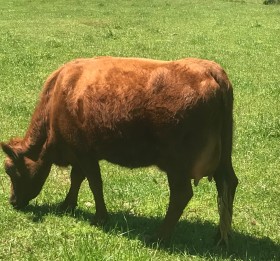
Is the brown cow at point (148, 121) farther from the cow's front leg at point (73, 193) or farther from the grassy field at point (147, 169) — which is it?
the grassy field at point (147, 169)

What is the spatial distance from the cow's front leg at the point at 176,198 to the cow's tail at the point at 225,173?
372 millimetres

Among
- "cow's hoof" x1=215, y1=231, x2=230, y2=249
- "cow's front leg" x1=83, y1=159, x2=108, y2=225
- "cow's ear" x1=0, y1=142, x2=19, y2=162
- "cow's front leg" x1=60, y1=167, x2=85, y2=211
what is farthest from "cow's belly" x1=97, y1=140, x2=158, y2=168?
"cow's ear" x1=0, y1=142, x2=19, y2=162

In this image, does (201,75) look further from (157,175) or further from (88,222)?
(157,175)

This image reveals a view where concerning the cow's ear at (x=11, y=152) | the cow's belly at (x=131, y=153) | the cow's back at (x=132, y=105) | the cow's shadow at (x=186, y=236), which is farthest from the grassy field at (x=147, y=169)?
the cow's back at (x=132, y=105)

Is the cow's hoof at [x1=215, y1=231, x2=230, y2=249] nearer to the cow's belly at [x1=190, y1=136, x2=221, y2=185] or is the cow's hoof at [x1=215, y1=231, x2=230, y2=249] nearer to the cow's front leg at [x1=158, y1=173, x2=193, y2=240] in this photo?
the cow's front leg at [x1=158, y1=173, x2=193, y2=240]

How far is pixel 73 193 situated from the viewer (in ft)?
22.1

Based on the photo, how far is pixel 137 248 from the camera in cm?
549

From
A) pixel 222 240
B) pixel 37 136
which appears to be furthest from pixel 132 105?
pixel 222 240

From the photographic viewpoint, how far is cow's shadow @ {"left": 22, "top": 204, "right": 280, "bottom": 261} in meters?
5.70

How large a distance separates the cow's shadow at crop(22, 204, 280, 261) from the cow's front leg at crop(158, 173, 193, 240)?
0.55 ft

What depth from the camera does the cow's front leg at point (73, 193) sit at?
6.72 meters

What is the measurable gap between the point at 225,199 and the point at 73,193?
188 cm

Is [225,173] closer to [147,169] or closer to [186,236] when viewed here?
[186,236]

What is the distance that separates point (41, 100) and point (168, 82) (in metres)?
1.71
